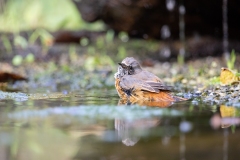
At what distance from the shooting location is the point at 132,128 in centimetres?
289

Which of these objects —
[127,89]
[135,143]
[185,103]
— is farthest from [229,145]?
[127,89]

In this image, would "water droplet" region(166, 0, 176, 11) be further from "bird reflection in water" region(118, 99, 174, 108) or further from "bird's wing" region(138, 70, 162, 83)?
"bird reflection in water" region(118, 99, 174, 108)

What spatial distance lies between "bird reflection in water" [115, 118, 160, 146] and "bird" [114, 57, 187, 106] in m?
0.76

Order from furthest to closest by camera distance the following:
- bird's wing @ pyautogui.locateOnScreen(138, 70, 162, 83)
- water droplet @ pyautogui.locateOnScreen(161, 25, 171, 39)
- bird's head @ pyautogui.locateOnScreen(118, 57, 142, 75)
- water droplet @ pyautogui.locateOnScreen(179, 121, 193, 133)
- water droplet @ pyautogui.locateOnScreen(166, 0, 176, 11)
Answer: water droplet @ pyautogui.locateOnScreen(161, 25, 171, 39)
water droplet @ pyautogui.locateOnScreen(166, 0, 176, 11)
bird's head @ pyautogui.locateOnScreen(118, 57, 142, 75)
bird's wing @ pyautogui.locateOnScreen(138, 70, 162, 83)
water droplet @ pyautogui.locateOnScreen(179, 121, 193, 133)

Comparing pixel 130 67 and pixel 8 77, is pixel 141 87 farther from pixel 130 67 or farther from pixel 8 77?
pixel 8 77

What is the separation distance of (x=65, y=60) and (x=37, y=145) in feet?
19.1

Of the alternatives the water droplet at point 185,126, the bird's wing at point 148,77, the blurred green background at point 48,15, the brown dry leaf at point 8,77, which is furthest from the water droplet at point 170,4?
the water droplet at point 185,126

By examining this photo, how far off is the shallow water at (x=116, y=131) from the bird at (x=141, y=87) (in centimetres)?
17

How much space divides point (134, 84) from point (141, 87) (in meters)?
0.08

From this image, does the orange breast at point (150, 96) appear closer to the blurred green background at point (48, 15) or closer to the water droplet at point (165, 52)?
the water droplet at point (165, 52)

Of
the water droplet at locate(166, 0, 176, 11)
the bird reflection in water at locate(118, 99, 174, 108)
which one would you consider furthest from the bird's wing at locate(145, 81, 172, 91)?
the water droplet at locate(166, 0, 176, 11)

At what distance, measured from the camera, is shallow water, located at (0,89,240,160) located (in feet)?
7.62

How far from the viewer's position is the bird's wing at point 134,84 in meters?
3.98

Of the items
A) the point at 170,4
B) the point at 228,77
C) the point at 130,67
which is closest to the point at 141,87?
the point at 130,67
